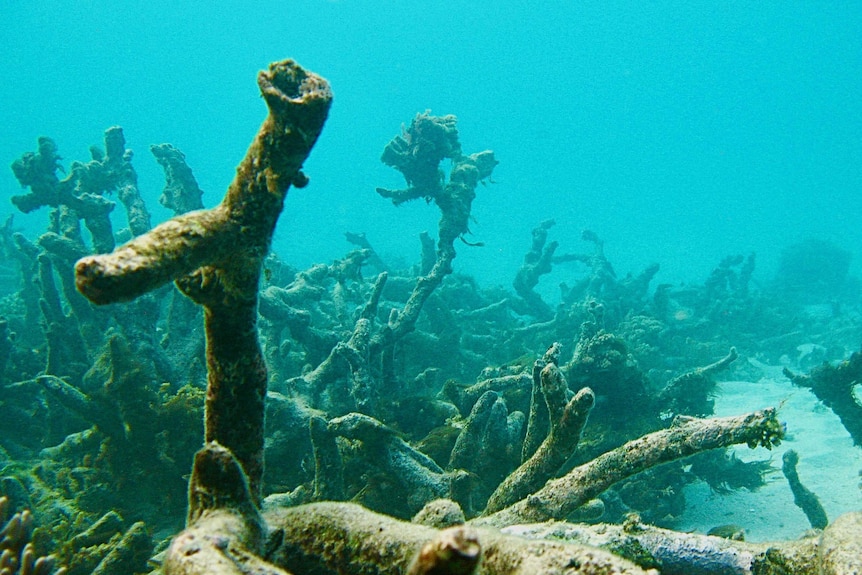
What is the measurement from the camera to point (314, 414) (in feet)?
17.9

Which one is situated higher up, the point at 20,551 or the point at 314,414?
the point at 314,414

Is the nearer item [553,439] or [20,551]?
[553,439]

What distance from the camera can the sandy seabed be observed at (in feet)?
20.1

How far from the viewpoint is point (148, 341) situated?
7023mm

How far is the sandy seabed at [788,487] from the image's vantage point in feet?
20.1

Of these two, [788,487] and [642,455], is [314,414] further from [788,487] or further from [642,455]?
[788,487]

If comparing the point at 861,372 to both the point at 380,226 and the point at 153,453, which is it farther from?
the point at 380,226

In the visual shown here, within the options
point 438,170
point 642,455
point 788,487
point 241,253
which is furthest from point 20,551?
point 438,170

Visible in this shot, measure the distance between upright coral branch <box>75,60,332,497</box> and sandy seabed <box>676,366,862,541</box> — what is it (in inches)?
172

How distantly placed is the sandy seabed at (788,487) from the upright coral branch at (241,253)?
4.38m

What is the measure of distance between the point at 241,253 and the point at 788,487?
857 centimetres

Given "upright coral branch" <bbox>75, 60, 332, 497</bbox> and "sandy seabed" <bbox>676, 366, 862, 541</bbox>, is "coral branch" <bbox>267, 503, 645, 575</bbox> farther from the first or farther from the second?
"sandy seabed" <bbox>676, 366, 862, 541</bbox>

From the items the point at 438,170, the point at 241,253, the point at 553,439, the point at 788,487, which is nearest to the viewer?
the point at 241,253

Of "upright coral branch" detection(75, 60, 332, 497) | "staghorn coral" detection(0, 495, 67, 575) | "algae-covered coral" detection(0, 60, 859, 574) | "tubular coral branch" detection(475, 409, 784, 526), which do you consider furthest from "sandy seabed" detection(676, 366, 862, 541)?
"staghorn coral" detection(0, 495, 67, 575)
